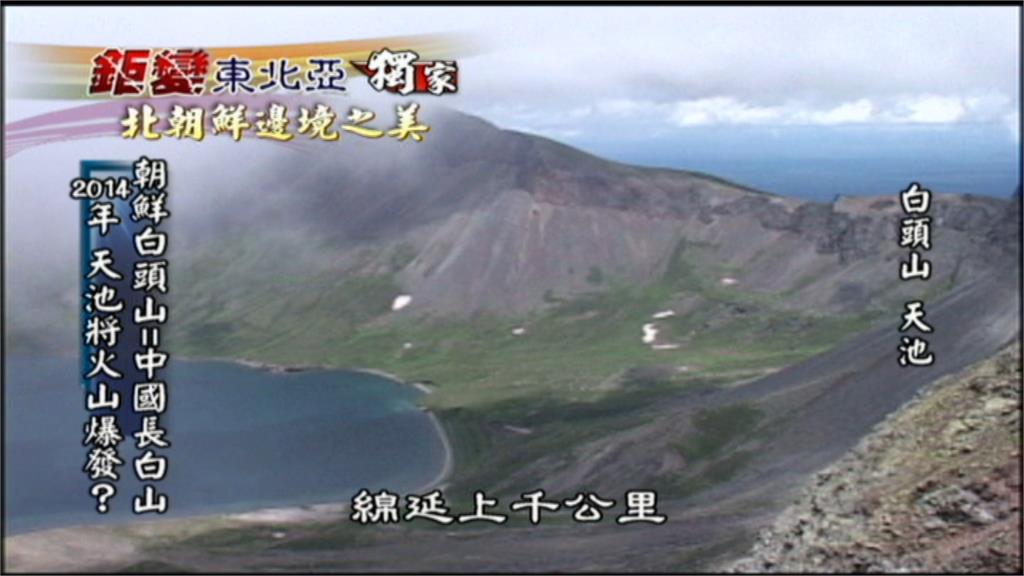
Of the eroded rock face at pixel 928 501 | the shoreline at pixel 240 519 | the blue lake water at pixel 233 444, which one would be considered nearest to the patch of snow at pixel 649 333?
the blue lake water at pixel 233 444

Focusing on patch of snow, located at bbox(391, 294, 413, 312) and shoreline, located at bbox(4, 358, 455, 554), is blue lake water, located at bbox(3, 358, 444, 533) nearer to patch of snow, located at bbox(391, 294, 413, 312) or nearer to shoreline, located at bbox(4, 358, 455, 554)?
shoreline, located at bbox(4, 358, 455, 554)

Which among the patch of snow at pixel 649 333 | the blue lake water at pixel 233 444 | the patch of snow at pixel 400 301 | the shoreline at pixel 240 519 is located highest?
the patch of snow at pixel 400 301

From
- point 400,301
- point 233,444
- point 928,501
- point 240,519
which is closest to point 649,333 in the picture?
point 400,301

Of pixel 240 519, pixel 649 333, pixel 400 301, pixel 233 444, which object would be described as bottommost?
pixel 240 519

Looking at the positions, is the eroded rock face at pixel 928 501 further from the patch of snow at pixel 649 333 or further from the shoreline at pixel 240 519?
the patch of snow at pixel 649 333

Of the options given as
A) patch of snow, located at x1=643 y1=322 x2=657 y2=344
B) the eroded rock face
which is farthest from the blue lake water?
patch of snow, located at x1=643 y1=322 x2=657 y2=344

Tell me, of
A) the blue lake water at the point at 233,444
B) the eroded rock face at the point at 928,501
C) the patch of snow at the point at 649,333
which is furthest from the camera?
the patch of snow at the point at 649,333

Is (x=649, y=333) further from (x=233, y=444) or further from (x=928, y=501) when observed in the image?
(x=928, y=501)
